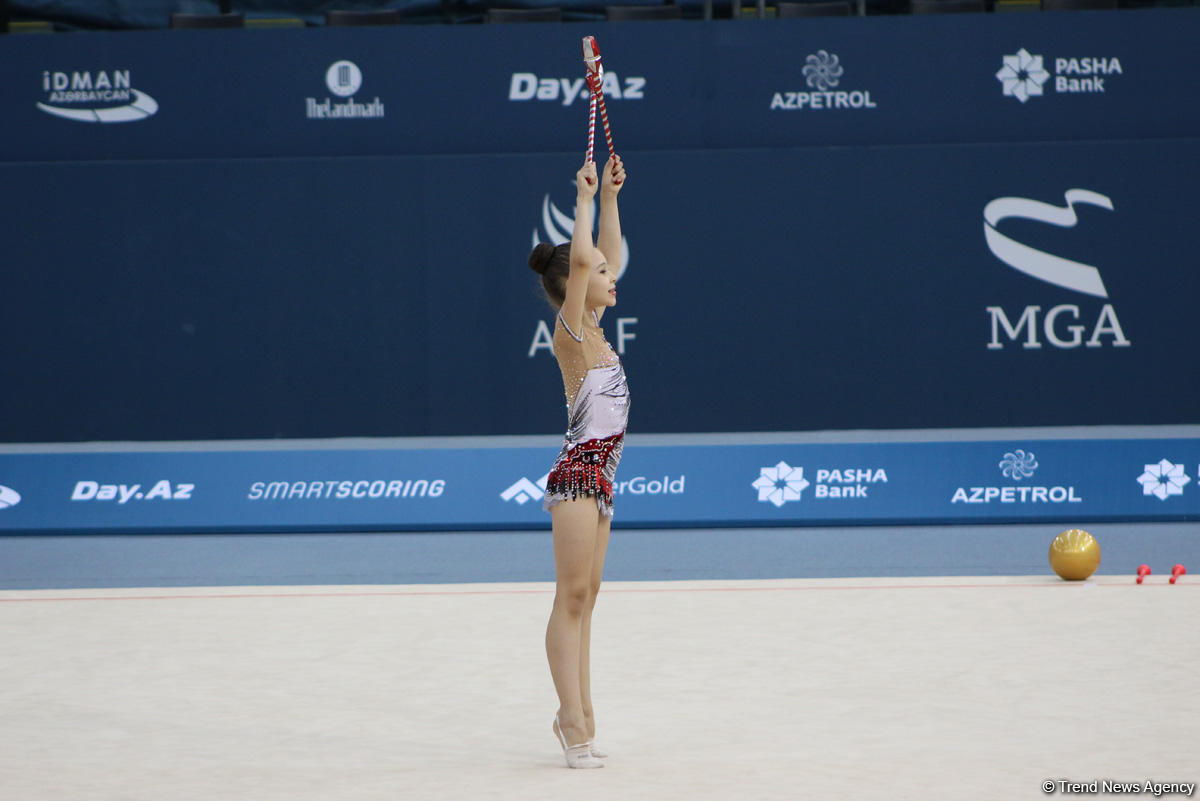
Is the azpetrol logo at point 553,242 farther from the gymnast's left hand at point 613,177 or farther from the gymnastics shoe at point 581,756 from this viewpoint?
the gymnastics shoe at point 581,756

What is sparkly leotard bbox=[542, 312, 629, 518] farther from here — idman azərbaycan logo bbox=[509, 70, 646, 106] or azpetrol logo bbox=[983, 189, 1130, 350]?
azpetrol logo bbox=[983, 189, 1130, 350]

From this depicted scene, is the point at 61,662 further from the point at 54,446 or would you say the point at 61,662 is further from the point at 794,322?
the point at 794,322

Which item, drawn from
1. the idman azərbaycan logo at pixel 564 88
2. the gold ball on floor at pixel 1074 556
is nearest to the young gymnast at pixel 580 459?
the gold ball on floor at pixel 1074 556

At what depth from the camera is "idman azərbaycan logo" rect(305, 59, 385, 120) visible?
1045cm

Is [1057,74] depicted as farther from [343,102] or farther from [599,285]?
[599,285]

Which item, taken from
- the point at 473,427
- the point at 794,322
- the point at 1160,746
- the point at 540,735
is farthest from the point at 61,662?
the point at 794,322

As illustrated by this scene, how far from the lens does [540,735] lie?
162 inches

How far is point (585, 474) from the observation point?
147 inches

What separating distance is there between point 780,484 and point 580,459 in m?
4.07

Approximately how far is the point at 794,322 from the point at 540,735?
6781mm

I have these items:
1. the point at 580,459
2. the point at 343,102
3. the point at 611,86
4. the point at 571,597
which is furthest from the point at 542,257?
the point at 343,102

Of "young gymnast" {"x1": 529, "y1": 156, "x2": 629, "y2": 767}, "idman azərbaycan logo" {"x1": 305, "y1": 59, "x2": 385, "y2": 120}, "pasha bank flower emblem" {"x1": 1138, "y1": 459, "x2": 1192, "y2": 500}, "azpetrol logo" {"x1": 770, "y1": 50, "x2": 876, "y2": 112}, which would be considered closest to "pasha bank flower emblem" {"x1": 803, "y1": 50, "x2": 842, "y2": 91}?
"azpetrol logo" {"x1": 770, "y1": 50, "x2": 876, "y2": 112}

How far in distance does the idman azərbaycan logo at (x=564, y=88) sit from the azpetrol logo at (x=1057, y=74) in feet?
9.00

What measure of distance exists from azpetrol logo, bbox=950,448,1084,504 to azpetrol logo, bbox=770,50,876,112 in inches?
148
